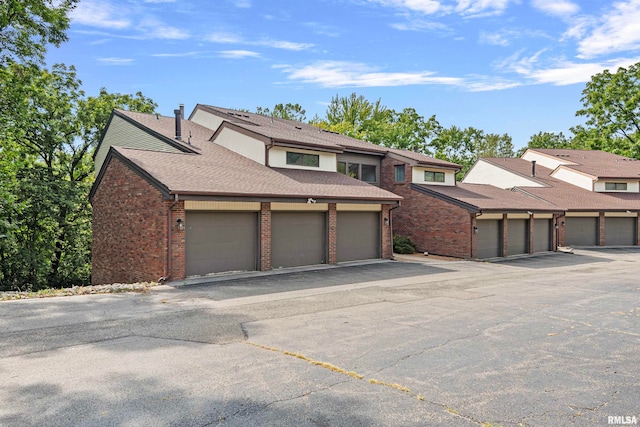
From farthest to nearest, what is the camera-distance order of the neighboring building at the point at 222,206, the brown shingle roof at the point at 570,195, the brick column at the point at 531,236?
1. the brown shingle roof at the point at 570,195
2. the brick column at the point at 531,236
3. the neighboring building at the point at 222,206

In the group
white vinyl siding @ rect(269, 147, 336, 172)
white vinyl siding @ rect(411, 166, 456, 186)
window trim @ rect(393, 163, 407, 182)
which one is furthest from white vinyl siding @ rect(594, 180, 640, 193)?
white vinyl siding @ rect(269, 147, 336, 172)

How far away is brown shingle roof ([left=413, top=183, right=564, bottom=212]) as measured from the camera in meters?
22.9

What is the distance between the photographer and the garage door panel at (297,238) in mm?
16562

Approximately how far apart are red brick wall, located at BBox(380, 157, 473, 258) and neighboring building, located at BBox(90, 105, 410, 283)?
4.41 meters

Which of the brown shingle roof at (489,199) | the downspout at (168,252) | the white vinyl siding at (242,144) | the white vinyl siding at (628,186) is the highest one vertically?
the white vinyl siding at (242,144)

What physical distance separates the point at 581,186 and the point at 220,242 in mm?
31801

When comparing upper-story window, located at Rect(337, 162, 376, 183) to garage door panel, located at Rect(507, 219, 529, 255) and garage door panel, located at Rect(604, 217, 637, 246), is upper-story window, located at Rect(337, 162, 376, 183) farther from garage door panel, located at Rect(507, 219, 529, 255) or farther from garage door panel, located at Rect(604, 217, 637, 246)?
garage door panel, located at Rect(604, 217, 637, 246)

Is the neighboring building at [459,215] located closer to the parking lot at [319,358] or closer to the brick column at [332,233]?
the brick column at [332,233]

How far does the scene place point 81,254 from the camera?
84.4 feet

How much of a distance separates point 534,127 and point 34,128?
216 feet

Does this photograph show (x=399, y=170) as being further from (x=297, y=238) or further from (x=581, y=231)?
(x=581, y=231)

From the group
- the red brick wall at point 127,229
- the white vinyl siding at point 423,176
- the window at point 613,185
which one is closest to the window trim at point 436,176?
the white vinyl siding at point 423,176

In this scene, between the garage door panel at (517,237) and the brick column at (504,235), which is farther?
the garage door panel at (517,237)

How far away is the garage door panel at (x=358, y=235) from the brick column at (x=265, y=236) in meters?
3.72
